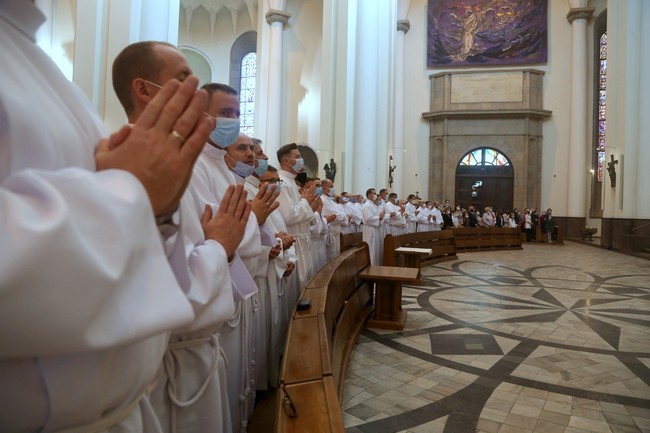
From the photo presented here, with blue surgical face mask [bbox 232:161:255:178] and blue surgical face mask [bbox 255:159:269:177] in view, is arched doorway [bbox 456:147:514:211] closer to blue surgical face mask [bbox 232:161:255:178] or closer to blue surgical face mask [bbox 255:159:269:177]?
blue surgical face mask [bbox 255:159:269:177]

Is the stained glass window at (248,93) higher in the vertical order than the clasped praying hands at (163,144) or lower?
higher

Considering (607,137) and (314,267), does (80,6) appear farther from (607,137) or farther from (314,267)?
(607,137)

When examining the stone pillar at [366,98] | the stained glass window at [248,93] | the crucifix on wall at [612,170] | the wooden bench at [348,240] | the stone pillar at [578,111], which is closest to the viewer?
the wooden bench at [348,240]

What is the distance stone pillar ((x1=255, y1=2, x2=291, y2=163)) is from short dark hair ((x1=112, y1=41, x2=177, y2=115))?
54.5 ft

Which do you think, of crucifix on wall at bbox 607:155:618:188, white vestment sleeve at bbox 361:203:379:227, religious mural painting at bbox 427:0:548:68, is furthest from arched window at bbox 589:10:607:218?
white vestment sleeve at bbox 361:203:379:227

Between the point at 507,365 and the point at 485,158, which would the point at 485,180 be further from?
the point at 507,365

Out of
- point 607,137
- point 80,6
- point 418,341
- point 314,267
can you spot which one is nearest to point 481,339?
point 418,341

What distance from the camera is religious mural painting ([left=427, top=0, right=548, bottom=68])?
21.9 meters

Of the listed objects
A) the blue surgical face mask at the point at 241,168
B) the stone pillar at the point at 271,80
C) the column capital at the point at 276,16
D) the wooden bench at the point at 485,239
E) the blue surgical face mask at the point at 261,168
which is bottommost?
the wooden bench at the point at 485,239

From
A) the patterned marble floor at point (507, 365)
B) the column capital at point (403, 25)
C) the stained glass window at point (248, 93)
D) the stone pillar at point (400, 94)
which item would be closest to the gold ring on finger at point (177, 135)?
the patterned marble floor at point (507, 365)

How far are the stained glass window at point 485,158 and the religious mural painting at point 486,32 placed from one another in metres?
4.56

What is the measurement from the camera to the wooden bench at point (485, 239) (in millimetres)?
14555

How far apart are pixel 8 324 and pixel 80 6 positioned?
7.03 metres

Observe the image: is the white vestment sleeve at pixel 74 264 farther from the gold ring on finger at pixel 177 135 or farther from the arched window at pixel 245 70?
the arched window at pixel 245 70
